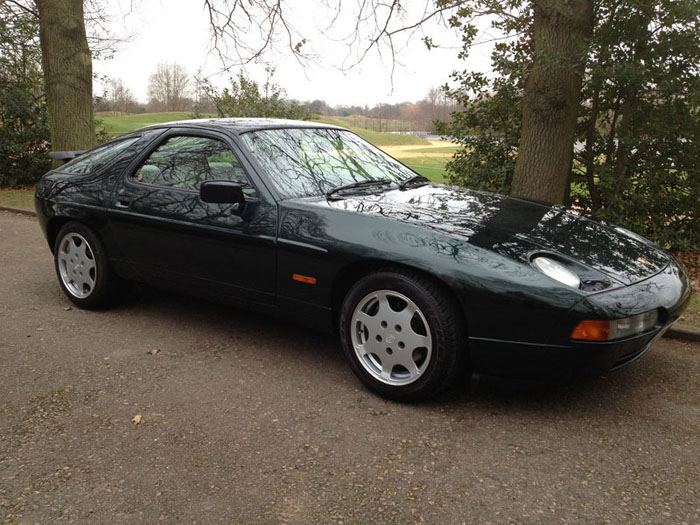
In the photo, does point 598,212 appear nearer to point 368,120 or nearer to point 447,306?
point 447,306

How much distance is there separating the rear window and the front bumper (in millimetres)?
3190

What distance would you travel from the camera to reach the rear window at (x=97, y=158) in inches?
182

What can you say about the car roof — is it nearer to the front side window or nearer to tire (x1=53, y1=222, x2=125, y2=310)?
the front side window

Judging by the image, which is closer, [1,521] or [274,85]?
[1,521]

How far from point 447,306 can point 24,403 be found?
235 cm

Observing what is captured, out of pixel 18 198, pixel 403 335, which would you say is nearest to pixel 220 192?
pixel 403 335

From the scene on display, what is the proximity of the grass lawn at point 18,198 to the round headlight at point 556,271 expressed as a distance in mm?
9453

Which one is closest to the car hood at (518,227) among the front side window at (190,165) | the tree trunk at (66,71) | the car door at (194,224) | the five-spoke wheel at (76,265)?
the car door at (194,224)

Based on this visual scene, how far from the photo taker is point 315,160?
406cm

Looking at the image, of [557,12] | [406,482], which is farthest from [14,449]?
[557,12]

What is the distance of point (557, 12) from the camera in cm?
613

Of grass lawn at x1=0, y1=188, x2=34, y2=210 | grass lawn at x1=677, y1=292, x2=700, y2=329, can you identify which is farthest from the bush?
grass lawn at x1=677, y1=292, x2=700, y2=329

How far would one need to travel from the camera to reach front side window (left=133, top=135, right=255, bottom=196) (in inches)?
152

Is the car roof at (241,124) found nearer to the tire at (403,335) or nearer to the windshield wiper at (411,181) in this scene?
the windshield wiper at (411,181)
